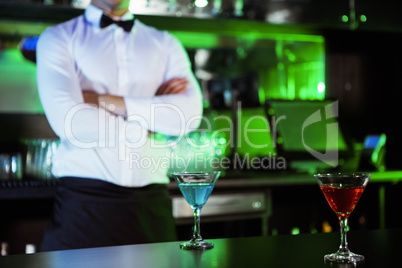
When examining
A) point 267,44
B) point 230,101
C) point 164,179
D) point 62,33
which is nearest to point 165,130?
point 164,179

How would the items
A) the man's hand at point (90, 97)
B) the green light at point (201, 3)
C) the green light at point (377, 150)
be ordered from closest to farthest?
the man's hand at point (90, 97), the green light at point (201, 3), the green light at point (377, 150)

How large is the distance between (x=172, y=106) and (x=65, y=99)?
0.49m

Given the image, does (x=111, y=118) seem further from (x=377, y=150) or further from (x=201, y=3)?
(x=377, y=150)

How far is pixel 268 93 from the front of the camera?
4.41 metres

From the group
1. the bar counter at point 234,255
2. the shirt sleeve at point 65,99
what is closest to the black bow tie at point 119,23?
the shirt sleeve at point 65,99

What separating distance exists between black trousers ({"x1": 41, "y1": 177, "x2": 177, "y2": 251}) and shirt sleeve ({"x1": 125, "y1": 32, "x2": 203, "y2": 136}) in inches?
12.4

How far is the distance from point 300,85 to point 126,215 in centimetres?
208

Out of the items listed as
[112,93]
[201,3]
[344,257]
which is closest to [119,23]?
[112,93]

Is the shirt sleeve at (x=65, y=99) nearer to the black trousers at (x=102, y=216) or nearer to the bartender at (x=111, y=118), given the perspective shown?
the bartender at (x=111, y=118)

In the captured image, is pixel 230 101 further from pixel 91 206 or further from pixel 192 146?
pixel 91 206

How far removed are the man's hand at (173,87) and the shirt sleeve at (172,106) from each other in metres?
0.02

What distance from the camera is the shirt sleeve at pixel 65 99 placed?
8.51 ft

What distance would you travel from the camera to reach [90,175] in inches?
103

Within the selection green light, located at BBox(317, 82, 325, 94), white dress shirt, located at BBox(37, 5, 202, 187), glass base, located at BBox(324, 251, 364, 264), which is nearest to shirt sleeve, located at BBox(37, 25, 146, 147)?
white dress shirt, located at BBox(37, 5, 202, 187)
